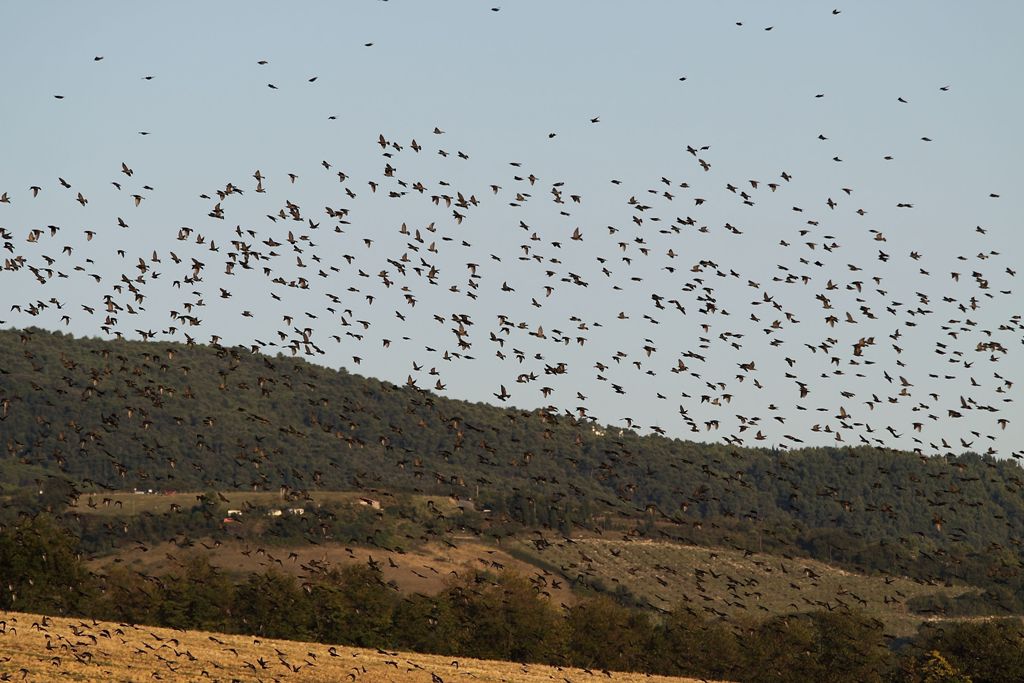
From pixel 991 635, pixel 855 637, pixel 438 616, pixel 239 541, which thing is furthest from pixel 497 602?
pixel 239 541

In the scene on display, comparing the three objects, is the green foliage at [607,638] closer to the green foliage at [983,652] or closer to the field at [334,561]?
the green foliage at [983,652]

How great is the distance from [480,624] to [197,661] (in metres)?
44.9

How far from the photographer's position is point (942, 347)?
6372 cm

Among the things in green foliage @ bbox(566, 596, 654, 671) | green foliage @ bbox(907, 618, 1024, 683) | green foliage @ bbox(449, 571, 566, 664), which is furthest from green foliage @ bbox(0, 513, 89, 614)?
green foliage @ bbox(907, 618, 1024, 683)

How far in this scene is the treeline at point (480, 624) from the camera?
10725cm

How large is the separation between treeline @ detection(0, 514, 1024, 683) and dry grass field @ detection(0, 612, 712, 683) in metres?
16.5

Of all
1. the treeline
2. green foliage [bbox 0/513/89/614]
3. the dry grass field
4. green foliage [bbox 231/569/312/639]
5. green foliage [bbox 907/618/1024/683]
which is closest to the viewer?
the dry grass field

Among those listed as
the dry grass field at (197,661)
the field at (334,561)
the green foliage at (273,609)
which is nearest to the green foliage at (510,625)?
the green foliage at (273,609)

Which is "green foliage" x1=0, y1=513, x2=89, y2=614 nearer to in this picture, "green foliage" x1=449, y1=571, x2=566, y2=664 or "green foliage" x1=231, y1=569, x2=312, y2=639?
"green foliage" x1=231, y1=569, x2=312, y2=639

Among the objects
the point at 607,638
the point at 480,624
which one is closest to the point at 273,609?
the point at 480,624

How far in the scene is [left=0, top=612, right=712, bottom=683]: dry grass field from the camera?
65875 millimetres

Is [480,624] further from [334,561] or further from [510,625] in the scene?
[334,561]

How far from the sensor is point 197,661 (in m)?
72.7

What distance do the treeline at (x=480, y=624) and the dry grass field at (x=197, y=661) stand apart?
16501mm
